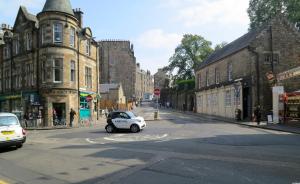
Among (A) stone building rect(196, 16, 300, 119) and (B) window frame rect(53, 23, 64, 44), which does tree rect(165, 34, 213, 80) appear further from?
(B) window frame rect(53, 23, 64, 44)

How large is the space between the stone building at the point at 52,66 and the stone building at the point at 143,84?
2946 inches

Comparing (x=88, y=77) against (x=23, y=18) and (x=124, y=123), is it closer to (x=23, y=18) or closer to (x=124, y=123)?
(x=23, y=18)

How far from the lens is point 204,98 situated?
51188mm

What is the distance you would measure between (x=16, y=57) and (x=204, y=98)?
27013 millimetres

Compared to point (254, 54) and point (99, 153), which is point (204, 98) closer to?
point (254, 54)

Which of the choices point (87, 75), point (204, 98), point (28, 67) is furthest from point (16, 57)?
point (204, 98)

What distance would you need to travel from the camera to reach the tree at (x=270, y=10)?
46.6 meters

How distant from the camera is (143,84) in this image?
12838 cm

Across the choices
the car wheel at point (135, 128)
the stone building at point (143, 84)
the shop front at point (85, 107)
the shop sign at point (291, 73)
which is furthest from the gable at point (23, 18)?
the stone building at point (143, 84)

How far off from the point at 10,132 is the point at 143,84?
113593mm

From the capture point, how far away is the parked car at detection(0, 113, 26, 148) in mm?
14623

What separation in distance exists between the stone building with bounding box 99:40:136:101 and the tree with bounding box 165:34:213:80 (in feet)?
40.4

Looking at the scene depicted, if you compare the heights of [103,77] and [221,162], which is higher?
[103,77]

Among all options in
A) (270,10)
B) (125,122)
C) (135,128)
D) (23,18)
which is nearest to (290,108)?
(135,128)
